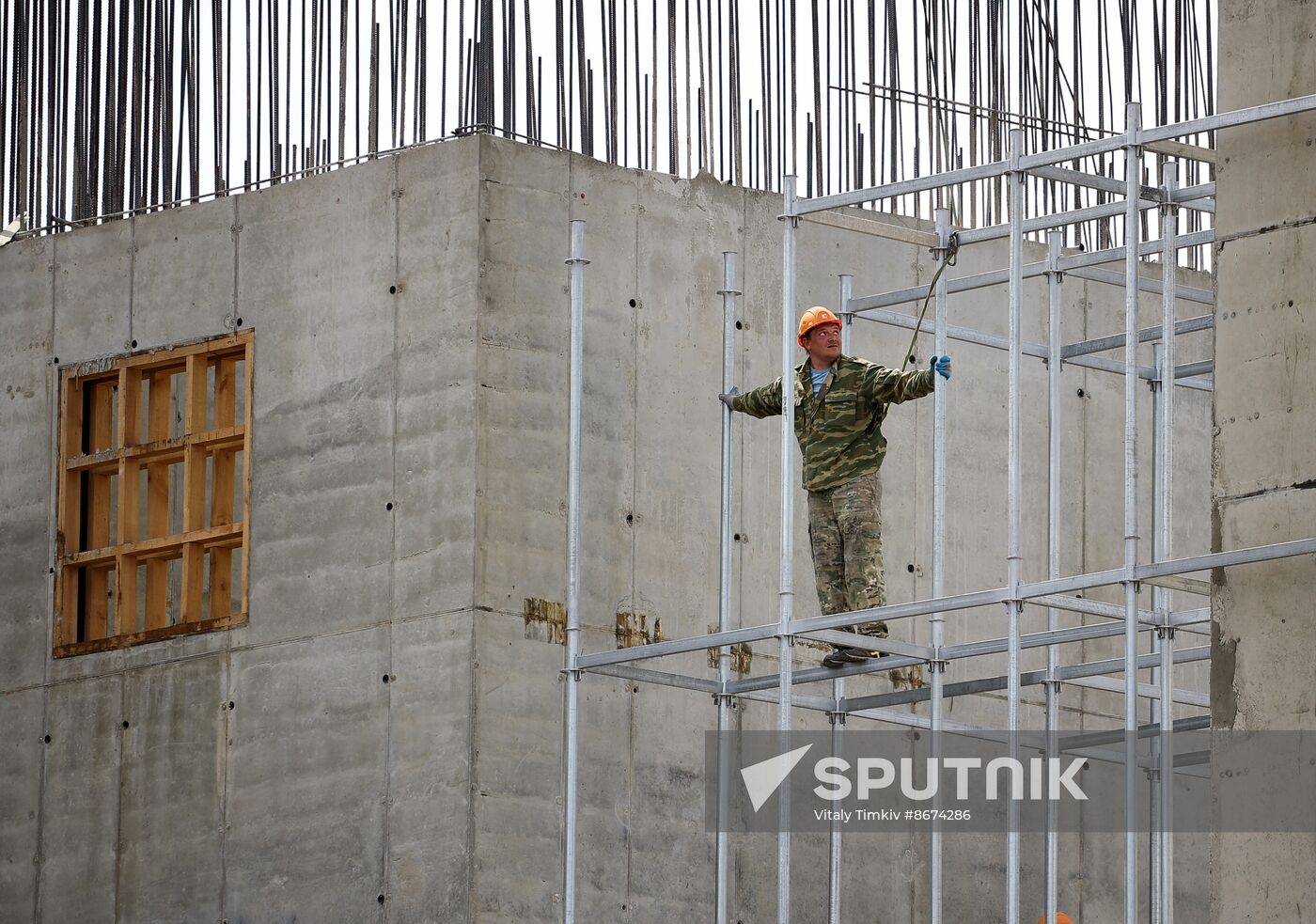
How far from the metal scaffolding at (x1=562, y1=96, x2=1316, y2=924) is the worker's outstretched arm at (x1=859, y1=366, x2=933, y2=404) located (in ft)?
1.35

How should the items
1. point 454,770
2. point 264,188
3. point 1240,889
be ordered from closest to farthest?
point 1240,889 → point 454,770 → point 264,188

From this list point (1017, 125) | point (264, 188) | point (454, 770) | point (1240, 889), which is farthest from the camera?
point (1017, 125)

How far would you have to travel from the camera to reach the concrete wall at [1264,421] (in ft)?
34.4

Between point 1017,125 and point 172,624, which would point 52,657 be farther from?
point 1017,125

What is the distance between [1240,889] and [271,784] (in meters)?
6.39

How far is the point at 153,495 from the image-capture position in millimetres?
16016

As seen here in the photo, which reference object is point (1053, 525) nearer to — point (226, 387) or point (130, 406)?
point (226, 387)

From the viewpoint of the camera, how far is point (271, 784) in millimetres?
15125

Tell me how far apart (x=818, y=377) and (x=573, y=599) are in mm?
1610

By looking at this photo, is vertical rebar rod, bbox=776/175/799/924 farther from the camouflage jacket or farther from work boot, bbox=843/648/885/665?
work boot, bbox=843/648/885/665

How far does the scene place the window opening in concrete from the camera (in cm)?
1576

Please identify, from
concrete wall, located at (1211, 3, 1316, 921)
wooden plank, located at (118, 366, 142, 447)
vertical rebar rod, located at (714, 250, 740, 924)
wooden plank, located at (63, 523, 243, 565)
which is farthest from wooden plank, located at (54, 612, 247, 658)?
concrete wall, located at (1211, 3, 1316, 921)

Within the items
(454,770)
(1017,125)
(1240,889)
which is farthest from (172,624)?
(1240,889)

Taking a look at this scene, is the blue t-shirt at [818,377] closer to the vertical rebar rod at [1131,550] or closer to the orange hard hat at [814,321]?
the orange hard hat at [814,321]
